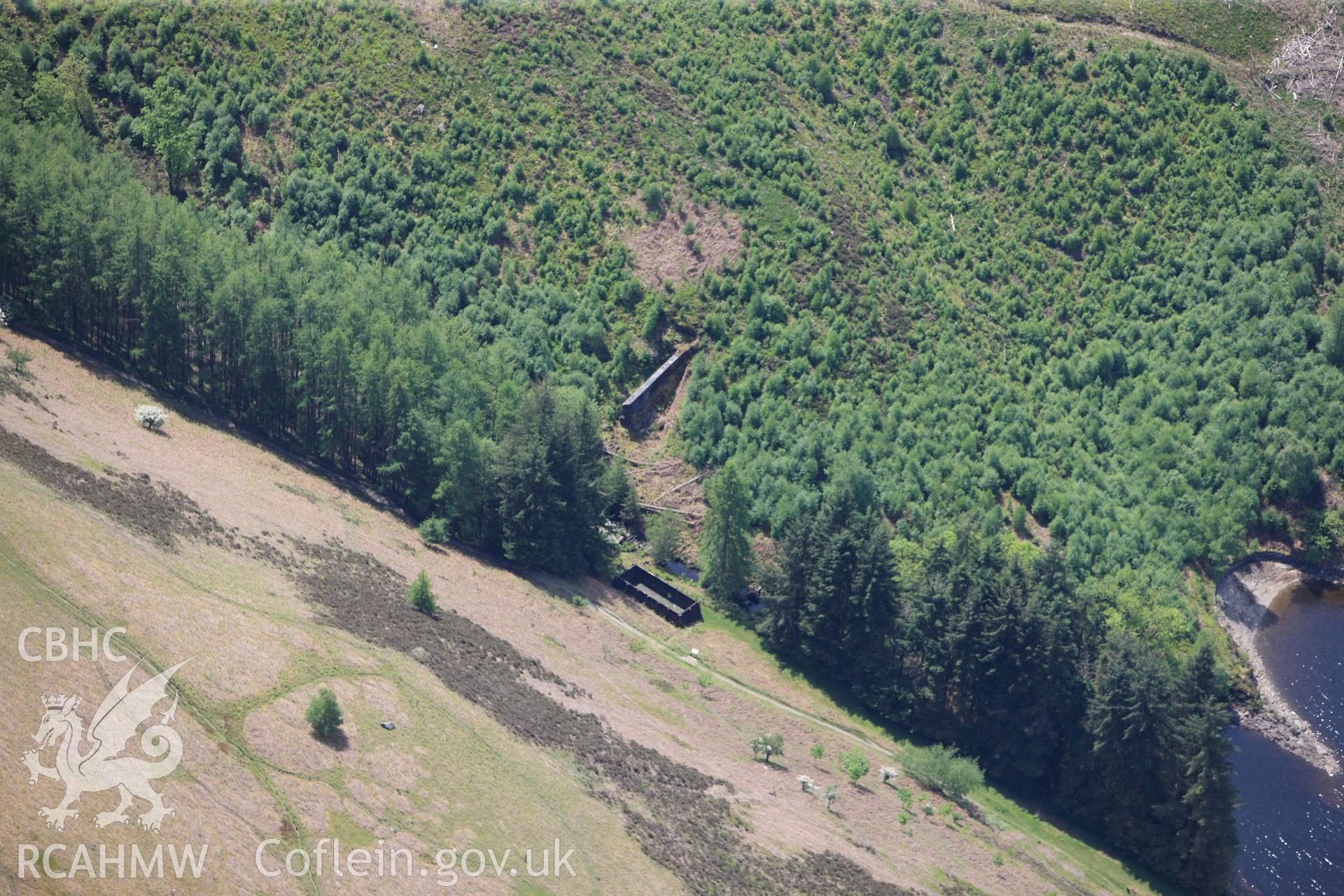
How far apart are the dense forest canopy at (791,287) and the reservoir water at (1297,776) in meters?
5.52

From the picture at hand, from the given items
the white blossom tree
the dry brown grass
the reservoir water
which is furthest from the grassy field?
the white blossom tree

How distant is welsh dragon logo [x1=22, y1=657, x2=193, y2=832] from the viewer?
5750 centimetres

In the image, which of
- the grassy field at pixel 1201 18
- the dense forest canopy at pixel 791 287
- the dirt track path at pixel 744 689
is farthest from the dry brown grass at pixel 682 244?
the grassy field at pixel 1201 18

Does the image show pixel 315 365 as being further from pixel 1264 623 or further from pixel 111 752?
pixel 1264 623

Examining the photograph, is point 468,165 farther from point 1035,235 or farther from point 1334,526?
point 1334,526

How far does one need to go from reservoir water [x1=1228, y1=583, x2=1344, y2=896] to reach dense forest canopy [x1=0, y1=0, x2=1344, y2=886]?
552 cm

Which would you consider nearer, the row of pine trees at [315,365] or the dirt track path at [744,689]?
the dirt track path at [744,689]

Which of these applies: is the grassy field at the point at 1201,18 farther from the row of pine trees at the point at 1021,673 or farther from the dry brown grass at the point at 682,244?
the row of pine trees at the point at 1021,673

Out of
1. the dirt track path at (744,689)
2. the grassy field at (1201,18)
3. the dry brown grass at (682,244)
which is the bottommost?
the dirt track path at (744,689)

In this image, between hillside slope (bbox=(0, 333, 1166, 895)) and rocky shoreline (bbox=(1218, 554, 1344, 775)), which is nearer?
hillside slope (bbox=(0, 333, 1166, 895))

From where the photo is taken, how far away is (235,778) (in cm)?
6216

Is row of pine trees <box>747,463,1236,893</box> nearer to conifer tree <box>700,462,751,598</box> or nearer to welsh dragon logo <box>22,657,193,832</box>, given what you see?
conifer tree <box>700,462,751,598</box>

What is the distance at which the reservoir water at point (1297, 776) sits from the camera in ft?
276

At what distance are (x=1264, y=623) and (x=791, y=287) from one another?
4474 cm
